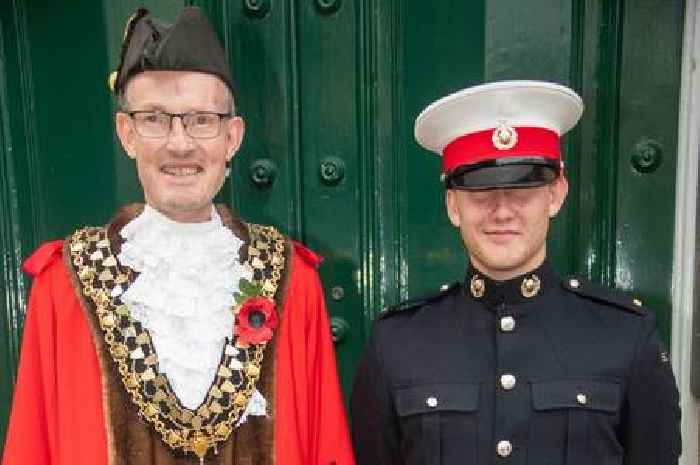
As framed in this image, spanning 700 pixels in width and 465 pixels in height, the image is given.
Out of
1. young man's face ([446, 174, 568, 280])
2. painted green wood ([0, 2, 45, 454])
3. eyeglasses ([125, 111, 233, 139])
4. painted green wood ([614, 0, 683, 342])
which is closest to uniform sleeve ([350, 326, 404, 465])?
young man's face ([446, 174, 568, 280])

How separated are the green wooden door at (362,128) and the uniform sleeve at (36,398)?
48 centimetres

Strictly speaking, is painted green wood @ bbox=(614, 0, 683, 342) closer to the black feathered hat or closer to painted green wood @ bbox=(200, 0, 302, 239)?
painted green wood @ bbox=(200, 0, 302, 239)

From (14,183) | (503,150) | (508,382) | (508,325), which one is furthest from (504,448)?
(14,183)

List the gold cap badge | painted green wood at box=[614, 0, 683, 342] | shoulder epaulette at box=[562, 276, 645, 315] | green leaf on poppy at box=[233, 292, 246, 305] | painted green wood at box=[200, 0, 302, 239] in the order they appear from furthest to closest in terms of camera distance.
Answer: painted green wood at box=[200, 0, 302, 239] → painted green wood at box=[614, 0, 683, 342] → green leaf on poppy at box=[233, 292, 246, 305] → shoulder epaulette at box=[562, 276, 645, 315] → the gold cap badge

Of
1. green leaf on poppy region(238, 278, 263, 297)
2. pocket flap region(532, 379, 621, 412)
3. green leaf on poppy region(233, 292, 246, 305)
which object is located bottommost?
pocket flap region(532, 379, 621, 412)

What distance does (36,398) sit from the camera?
155 centimetres

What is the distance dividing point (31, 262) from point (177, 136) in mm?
433

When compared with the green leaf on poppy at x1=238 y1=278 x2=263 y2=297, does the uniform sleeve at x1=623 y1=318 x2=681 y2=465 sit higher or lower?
lower

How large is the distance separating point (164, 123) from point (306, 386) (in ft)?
2.05

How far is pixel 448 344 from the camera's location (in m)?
1.51

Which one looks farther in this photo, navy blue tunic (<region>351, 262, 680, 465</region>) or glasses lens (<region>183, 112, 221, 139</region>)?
glasses lens (<region>183, 112, 221, 139</region>)

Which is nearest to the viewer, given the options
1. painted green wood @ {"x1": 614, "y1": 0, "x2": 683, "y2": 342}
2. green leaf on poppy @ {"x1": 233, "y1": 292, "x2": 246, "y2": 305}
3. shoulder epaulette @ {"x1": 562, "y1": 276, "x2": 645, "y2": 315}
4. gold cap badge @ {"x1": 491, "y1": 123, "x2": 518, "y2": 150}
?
gold cap badge @ {"x1": 491, "y1": 123, "x2": 518, "y2": 150}

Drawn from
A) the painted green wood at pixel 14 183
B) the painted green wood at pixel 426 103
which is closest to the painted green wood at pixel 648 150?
→ the painted green wood at pixel 426 103

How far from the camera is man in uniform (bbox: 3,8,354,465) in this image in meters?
1.50
